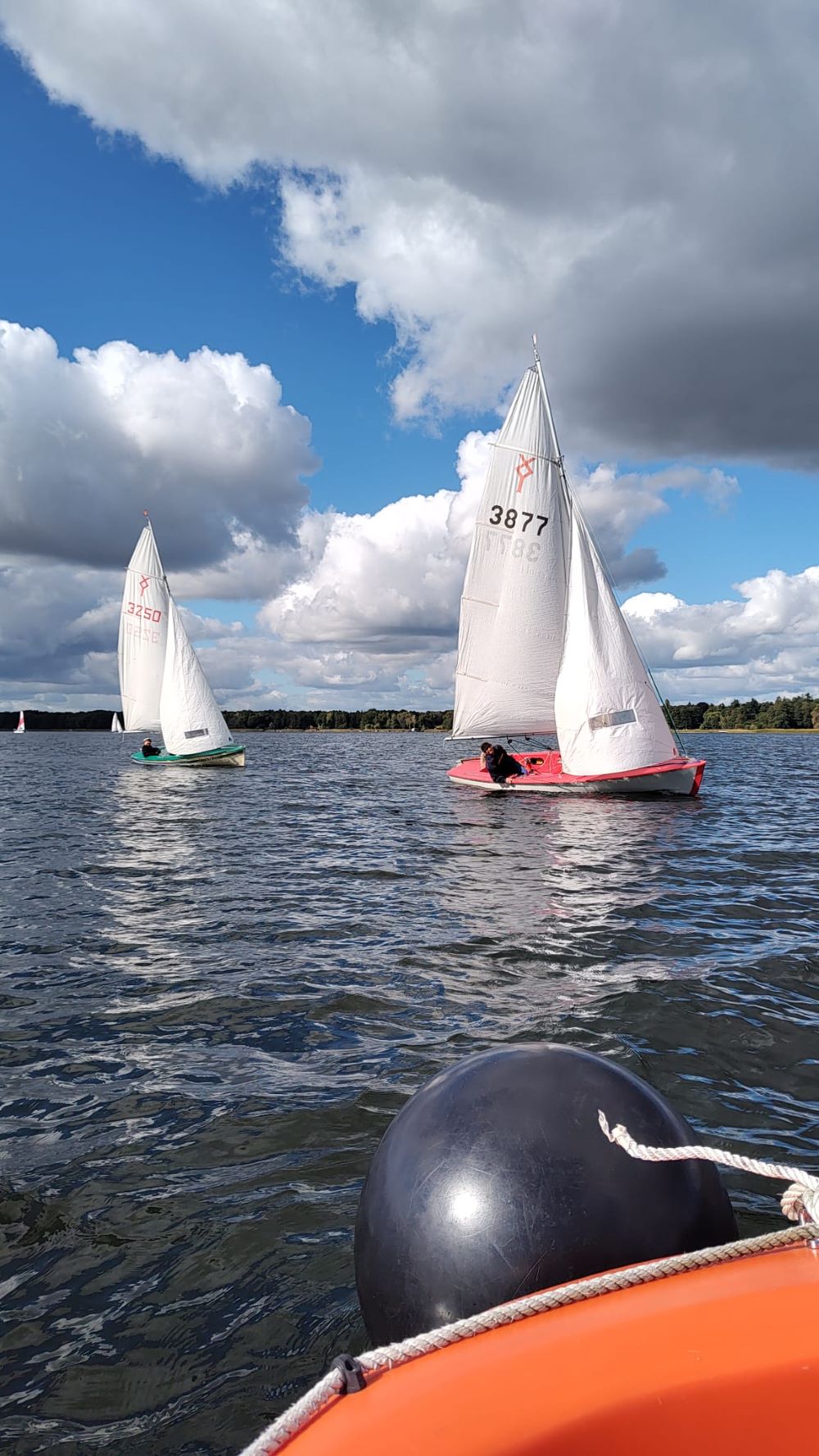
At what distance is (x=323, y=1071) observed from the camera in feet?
22.5

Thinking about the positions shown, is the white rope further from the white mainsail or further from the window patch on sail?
the white mainsail

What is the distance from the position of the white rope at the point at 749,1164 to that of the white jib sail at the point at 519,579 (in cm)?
2933

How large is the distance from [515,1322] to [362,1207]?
1229 mm

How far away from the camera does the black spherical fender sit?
3197 millimetres

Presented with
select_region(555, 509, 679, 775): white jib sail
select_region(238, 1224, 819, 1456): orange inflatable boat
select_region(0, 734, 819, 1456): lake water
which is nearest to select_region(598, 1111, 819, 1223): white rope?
select_region(238, 1224, 819, 1456): orange inflatable boat

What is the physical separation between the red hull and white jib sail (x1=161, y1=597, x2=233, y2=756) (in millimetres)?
18487

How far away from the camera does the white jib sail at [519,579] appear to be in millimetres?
32156

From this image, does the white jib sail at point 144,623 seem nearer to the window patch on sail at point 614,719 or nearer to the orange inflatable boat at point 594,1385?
the window patch on sail at point 614,719

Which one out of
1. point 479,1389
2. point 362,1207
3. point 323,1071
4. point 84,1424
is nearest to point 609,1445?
point 479,1389

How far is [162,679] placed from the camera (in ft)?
155

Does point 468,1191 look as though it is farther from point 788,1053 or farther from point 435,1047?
point 788,1053

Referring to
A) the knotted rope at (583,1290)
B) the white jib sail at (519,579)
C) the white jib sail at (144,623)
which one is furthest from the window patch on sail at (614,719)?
the white jib sail at (144,623)

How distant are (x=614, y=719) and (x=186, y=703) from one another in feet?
80.6

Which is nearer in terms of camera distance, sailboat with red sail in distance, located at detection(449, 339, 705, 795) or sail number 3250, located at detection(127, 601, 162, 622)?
sailboat with red sail in distance, located at detection(449, 339, 705, 795)
